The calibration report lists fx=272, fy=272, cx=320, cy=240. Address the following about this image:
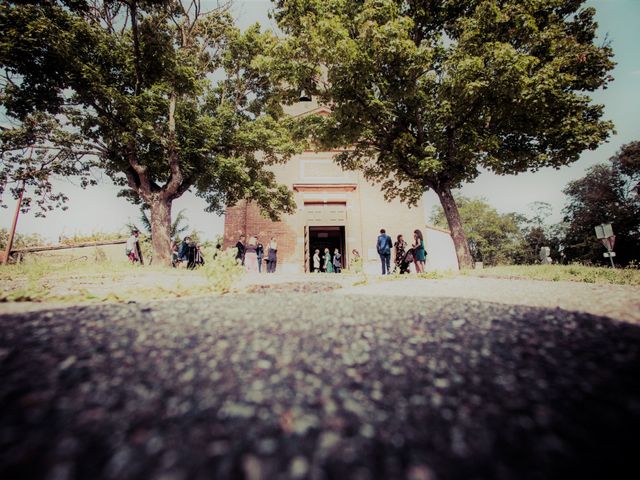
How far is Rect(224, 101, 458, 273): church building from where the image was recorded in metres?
18.6

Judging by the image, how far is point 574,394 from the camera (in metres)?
1.68

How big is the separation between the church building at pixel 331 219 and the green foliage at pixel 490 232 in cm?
3519

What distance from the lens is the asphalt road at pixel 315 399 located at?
3.98 feet

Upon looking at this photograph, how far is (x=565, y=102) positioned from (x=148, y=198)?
56.5 ft

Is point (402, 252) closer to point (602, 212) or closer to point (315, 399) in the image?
point (315, 399)

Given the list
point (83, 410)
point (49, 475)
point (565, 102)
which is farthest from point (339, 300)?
point (565, 102)

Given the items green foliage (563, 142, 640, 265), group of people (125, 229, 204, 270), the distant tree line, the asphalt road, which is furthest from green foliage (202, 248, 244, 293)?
green foliage (563, 142, 640, 265)

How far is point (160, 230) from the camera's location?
12984 mm

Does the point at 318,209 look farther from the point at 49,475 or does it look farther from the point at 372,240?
the point at 49,475

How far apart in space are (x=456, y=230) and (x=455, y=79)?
210 inches

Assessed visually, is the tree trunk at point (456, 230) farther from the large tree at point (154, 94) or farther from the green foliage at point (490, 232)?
Answer: the green foliage at point (490, 232)

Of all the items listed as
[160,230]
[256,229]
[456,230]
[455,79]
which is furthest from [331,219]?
[455,79]

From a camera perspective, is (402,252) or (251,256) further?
(251,256)

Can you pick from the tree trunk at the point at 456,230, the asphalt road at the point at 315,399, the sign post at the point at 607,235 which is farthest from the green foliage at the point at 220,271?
the sign post at the point at 607,235
